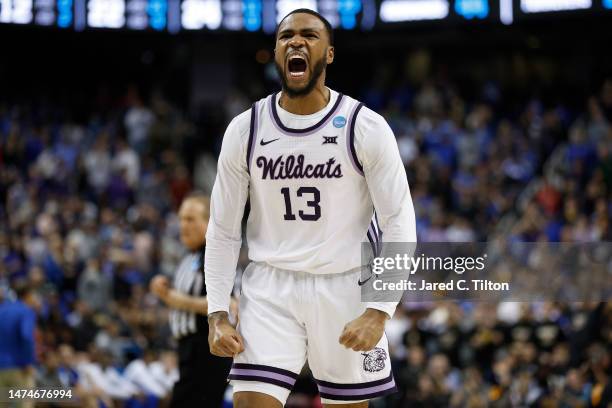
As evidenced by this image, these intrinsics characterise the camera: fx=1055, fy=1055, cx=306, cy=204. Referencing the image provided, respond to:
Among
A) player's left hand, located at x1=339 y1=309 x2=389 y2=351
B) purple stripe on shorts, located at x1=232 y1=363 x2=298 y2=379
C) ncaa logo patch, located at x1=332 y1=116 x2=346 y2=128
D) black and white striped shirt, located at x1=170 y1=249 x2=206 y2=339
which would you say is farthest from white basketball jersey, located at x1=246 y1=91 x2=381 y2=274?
black and white striped shirt, located at x1=170 y1=249 x2=206 y2=339

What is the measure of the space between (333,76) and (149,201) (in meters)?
5.76

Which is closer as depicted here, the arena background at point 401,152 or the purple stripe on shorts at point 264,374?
the purple stripe on shorts at point 264,374

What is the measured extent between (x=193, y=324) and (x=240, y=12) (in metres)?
9.98

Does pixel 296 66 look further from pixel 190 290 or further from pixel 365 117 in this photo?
pixel 190 290

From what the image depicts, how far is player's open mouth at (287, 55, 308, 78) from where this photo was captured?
15.1 feet

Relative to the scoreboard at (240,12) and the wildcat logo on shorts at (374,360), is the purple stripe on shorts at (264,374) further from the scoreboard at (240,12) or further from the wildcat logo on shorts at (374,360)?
the scoreboard at (240,12)

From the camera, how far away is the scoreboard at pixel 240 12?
15.2 metres

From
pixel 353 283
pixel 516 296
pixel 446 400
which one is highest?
pixel 353 283

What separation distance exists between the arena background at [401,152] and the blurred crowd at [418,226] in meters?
0.03

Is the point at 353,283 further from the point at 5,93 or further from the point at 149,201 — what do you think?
the point at 5,93

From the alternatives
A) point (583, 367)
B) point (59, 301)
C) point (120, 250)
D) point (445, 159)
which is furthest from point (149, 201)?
point (583, 367)

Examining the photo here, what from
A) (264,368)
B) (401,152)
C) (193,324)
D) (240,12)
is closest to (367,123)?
(264,368)

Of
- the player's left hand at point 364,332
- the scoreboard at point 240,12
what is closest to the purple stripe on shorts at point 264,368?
the player's left hand at point 364,332

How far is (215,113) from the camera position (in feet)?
61.7
